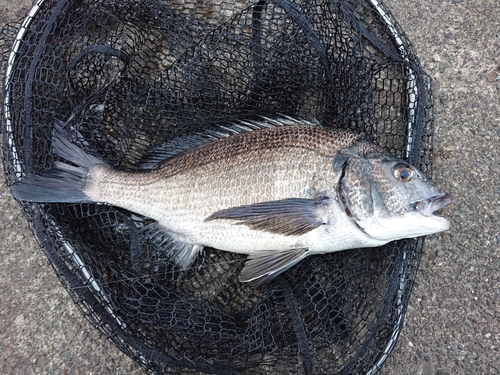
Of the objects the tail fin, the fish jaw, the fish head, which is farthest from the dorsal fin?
the fish jaw

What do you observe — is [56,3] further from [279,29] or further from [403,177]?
[403,177]

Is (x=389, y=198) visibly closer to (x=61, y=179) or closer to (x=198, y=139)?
(x=198, y=139)

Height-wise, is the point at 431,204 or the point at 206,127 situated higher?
the point at 431,204

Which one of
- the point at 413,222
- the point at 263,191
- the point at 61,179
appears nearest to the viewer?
the point at 413,222

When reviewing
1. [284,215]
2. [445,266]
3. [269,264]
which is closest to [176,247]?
[269,264]

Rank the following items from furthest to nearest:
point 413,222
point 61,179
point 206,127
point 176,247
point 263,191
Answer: point 206,127, point 176,247, point 61,179, point 263,191, point 413,222

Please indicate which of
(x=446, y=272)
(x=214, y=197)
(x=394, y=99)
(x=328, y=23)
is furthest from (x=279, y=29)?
(x=446, y=272)
